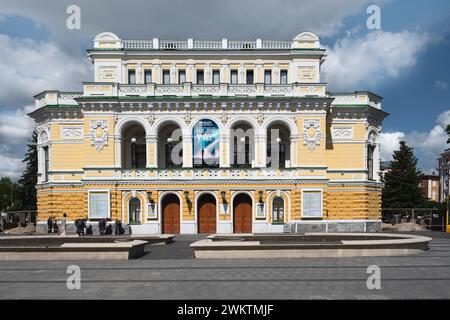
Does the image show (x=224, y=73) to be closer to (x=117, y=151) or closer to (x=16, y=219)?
(x=117, y=151)

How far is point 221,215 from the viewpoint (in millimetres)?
33281

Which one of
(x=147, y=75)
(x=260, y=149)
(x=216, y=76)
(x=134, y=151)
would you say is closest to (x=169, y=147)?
(x=134, y=151)

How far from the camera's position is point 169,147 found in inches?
1422

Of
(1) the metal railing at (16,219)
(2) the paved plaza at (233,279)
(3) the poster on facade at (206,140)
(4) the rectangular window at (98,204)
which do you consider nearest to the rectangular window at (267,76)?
(3) the poster on facade at (206,140)

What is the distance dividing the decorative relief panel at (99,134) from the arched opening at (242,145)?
426 inches

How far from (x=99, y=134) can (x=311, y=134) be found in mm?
18119

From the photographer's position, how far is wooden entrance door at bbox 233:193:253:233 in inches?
1331

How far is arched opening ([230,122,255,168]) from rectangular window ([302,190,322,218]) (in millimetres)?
5686

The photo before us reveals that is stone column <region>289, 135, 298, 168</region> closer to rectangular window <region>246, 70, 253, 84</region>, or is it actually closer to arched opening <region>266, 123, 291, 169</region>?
arched opening <region>266, 123, 291, 169</region>

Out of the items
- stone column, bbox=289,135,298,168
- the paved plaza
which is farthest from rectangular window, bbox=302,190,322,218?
the paved plaza

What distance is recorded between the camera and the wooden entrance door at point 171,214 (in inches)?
1328
